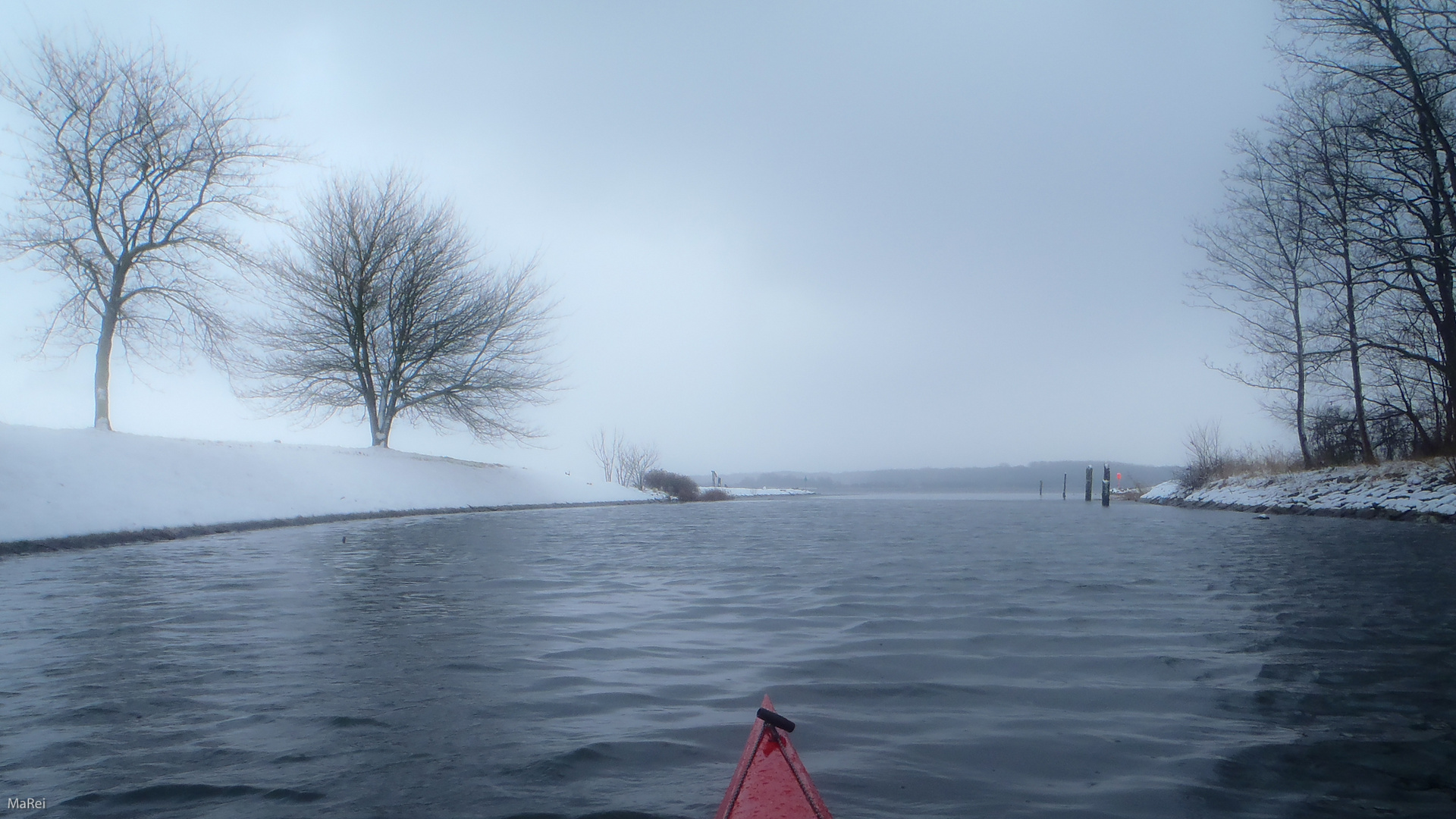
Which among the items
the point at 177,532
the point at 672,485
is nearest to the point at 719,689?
the point at 177,532

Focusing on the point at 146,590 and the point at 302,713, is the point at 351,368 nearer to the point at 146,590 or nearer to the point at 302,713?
the point at 146,590

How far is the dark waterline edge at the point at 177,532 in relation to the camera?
37.2 ft

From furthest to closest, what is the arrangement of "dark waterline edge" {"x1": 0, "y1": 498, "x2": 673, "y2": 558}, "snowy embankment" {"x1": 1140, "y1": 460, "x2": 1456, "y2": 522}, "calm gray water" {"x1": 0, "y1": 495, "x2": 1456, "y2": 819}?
"snowy embankment" {"x1": 1140, "y1": 460, "x2": 1456, "y2": 522}
"dark waterline edge" {"x1": 0, "y1": 498, "x2": 673, "y2": 558}
"calm gray water" {"x1": 0, "y1": 495, "x2": 1456, "y2": 819}

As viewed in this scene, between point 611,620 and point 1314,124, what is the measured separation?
21.8 meters

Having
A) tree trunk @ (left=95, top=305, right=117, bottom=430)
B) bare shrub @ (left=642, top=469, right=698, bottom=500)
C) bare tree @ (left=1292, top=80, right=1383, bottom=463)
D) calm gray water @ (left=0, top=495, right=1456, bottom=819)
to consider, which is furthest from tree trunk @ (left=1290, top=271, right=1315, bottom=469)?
tree trunk @ (left=95, top=305, right=117, bottom=430)

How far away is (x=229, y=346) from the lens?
842 inches

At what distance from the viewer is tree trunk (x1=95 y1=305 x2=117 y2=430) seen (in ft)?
63.5

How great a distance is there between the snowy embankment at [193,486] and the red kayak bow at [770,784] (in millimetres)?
13338

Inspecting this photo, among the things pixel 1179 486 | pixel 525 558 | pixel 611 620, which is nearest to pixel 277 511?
pixel 525 558

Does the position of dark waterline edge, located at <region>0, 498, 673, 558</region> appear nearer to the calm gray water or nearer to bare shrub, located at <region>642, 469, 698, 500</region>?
the calm gray water

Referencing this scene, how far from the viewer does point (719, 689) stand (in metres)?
4.20

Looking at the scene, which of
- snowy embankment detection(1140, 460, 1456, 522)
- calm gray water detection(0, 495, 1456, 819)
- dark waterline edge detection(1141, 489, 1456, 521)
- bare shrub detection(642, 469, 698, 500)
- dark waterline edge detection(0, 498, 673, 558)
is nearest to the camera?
calm gray water detection(0, 495, 1456, 819)

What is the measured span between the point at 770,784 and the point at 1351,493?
70.5ft

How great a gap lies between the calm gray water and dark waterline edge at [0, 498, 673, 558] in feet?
9.13
